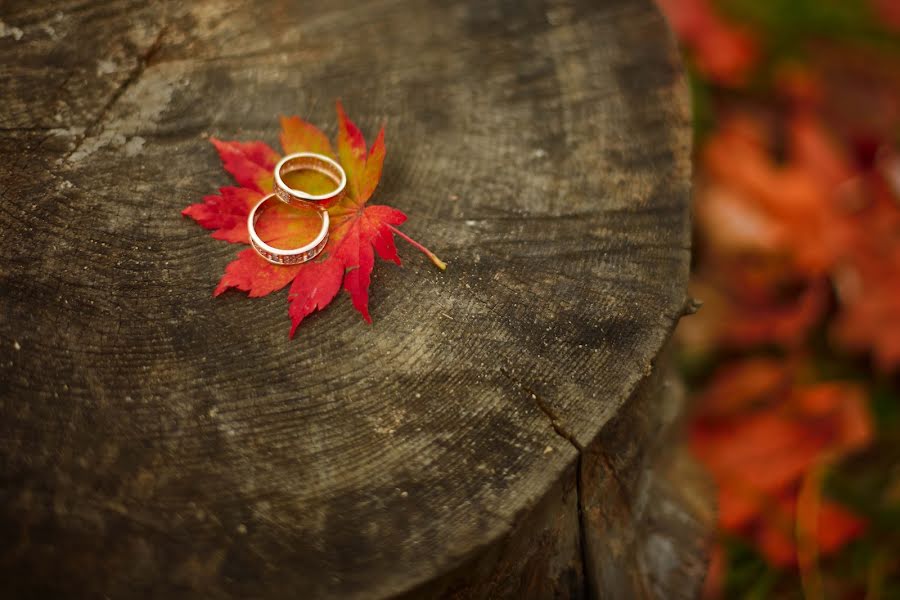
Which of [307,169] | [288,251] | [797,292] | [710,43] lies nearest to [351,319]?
[288,251]

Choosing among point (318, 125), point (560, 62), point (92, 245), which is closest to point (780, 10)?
point (560, 62)

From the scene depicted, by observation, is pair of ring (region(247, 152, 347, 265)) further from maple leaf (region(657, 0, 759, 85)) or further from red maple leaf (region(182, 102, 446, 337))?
maple leaf (region(657, 0, 759, 85))

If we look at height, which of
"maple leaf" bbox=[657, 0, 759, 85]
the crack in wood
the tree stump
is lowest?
"maple leaf" bbox=[657, 0, 759, 85]

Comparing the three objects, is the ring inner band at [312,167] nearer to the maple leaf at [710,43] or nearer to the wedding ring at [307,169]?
the wedding ring at [307,169]

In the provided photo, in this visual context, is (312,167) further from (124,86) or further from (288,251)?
(124,86)

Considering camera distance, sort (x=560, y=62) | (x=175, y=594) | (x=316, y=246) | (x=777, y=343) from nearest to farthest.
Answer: (x=175, y=594), (x=316, y=246), (x=560, y=62), (x=777, y=343)

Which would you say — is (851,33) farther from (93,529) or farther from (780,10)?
(93,529)

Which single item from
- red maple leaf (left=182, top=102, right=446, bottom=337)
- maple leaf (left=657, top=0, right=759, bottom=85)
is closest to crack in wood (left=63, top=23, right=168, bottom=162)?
red maple leaf (left=182, top=102, right=446, bottom=337)
